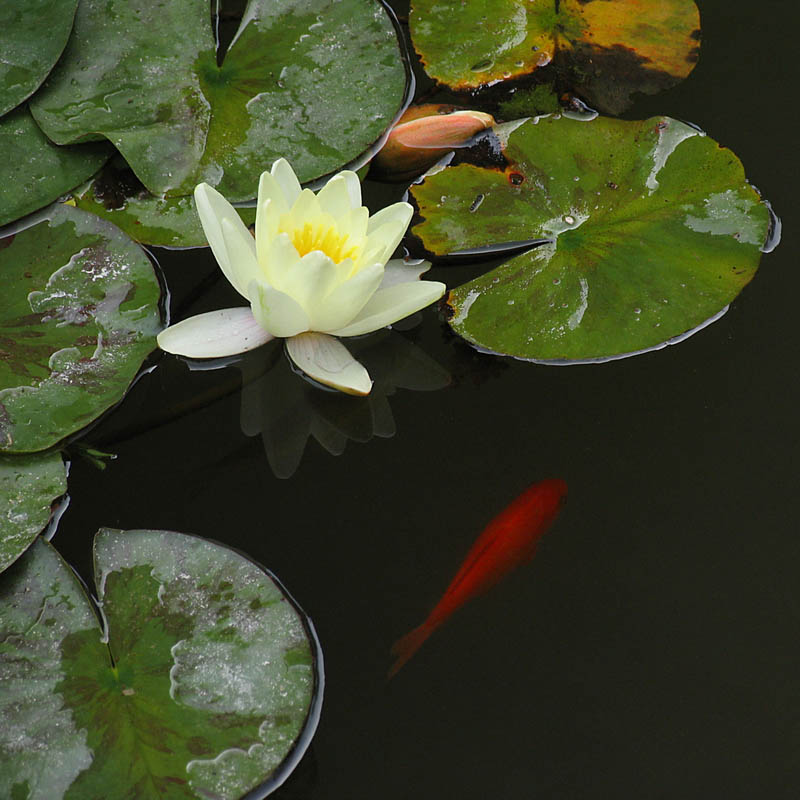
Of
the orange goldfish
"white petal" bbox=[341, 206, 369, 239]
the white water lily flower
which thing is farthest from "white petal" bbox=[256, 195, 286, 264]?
the orange goldfish

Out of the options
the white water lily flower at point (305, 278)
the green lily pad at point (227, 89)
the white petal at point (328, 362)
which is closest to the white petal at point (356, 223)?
the white water lily flower at point (305, 278)

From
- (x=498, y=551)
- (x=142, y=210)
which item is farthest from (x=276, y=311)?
(x=498, y=551)

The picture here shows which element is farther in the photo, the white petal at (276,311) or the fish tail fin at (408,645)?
the white petal at (276,311)

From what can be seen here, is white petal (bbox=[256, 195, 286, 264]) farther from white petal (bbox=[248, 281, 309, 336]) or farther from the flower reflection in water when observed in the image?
the flower reflection in water

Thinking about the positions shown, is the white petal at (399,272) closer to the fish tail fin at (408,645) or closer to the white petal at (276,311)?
the white petal at (276,311)

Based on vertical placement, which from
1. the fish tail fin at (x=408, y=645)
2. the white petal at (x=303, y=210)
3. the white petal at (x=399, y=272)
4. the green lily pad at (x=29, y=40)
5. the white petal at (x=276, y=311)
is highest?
the green lily pad at (x=29, y=40)

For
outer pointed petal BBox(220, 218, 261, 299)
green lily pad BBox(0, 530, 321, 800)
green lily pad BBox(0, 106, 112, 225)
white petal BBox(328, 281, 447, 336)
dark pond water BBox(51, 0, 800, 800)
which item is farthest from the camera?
green lily pad BBox(0, 106, 112, 225)
